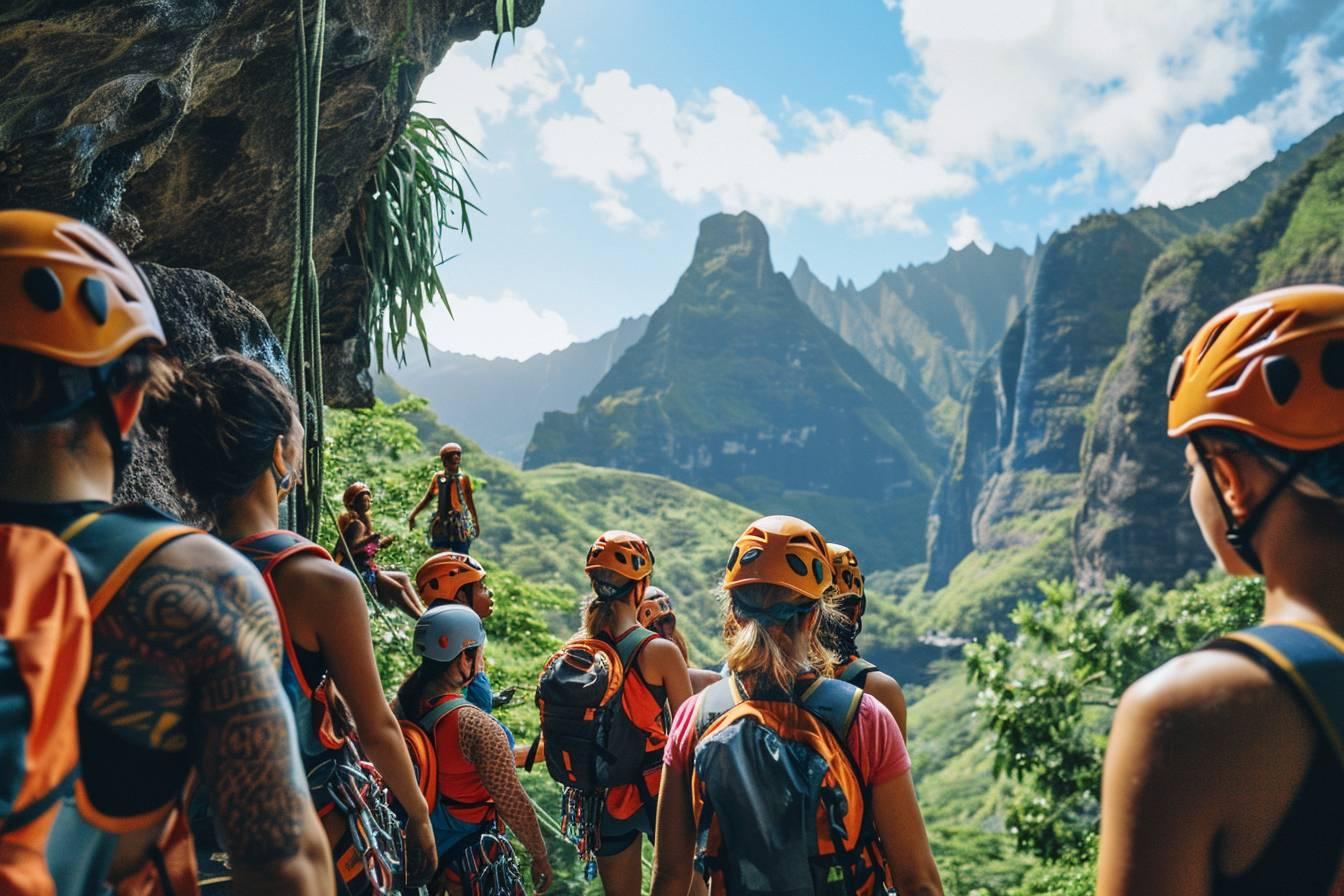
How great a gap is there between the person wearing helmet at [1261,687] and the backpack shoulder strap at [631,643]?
267 centimetres

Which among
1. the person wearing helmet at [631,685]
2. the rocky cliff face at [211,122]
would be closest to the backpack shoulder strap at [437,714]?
the person wearing helmet at [631,685]

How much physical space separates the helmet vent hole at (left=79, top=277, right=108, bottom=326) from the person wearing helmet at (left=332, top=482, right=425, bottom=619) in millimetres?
4697

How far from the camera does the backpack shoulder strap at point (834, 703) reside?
2281 millimetres

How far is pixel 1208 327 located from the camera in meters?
1.50

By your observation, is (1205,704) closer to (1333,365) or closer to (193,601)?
(1333,365)

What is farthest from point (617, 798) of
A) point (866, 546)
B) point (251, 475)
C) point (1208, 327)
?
point (866, 546)

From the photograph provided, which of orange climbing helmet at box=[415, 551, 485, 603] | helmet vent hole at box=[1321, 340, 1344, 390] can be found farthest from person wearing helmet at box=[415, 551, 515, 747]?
helmet vent hole at box=[1321, 340, 1344, 390]

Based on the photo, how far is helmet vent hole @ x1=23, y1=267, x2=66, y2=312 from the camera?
4.05 feet

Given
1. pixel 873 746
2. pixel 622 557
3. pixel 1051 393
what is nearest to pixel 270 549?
pixel 873 746

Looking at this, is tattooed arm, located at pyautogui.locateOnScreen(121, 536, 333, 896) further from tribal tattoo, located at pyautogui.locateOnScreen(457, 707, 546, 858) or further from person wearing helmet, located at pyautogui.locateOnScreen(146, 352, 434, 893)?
tribal tattoo, located at pyautogui.locateOnScreen(457, 707, 546, 858)

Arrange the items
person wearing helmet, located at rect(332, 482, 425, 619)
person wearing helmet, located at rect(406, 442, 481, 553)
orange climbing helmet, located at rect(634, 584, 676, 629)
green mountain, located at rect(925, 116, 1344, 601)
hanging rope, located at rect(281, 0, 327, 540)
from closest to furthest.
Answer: hanging rope, located at rect(281, 0, 327, 540) → orange climbing helmet, located at rect(634, 584, 676, 629) → person wearing helmet, located at rect(332, 482, 425, 619) → person wearing helmet, located at rect(406, 442, 481, 553) → green mountain, located at rect(925, 116, 1344, 601)

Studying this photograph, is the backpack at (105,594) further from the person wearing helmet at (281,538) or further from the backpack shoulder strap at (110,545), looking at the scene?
the person wearing helmet at (281,538)

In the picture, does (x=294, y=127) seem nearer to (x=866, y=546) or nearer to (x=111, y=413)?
(x=111, y=413)

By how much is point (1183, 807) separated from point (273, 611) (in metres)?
1.30
